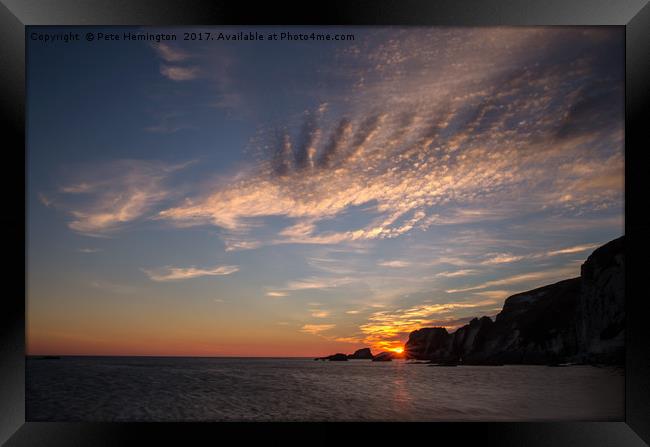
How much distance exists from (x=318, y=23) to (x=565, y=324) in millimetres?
6709

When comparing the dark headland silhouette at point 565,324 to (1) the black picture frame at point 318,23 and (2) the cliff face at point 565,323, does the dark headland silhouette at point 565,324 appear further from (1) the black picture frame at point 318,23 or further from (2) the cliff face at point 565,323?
(1) the black picture frame at point 318,23

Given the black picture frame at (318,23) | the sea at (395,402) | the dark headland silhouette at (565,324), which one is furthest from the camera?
the sea at (395,402)

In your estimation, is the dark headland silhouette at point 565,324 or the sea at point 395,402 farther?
the sea at point 395,402

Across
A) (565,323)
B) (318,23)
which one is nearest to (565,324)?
(565,323)

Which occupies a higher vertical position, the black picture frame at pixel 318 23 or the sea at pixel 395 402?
the black picture frame at pixel 318 23

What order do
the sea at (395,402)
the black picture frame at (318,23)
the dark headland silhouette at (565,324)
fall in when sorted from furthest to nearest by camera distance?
1. the sea at (395,402)
2. the dark headland silhouette at (565,324)
3. the black picture frame at (318,23)

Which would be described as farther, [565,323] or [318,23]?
[565,323]

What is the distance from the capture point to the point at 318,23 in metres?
4.67

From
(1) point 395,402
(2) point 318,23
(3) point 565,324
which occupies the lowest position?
(1) point 395,402

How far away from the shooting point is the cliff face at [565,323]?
541cm

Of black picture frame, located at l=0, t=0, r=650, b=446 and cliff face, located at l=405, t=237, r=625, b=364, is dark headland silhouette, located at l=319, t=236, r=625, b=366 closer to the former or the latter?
cliff face, located at l=405, t=237, r=625, b=364

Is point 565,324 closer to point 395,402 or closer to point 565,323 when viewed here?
point 565,323

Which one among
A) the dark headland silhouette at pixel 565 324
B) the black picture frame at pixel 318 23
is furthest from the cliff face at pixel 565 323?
the black picture frame at pixel 318 23

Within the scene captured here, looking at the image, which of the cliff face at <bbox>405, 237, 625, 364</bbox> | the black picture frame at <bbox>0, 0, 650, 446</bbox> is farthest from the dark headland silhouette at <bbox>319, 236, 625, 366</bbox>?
the black picture frame at <bbox>0, 0, 650, 446</bbox>
